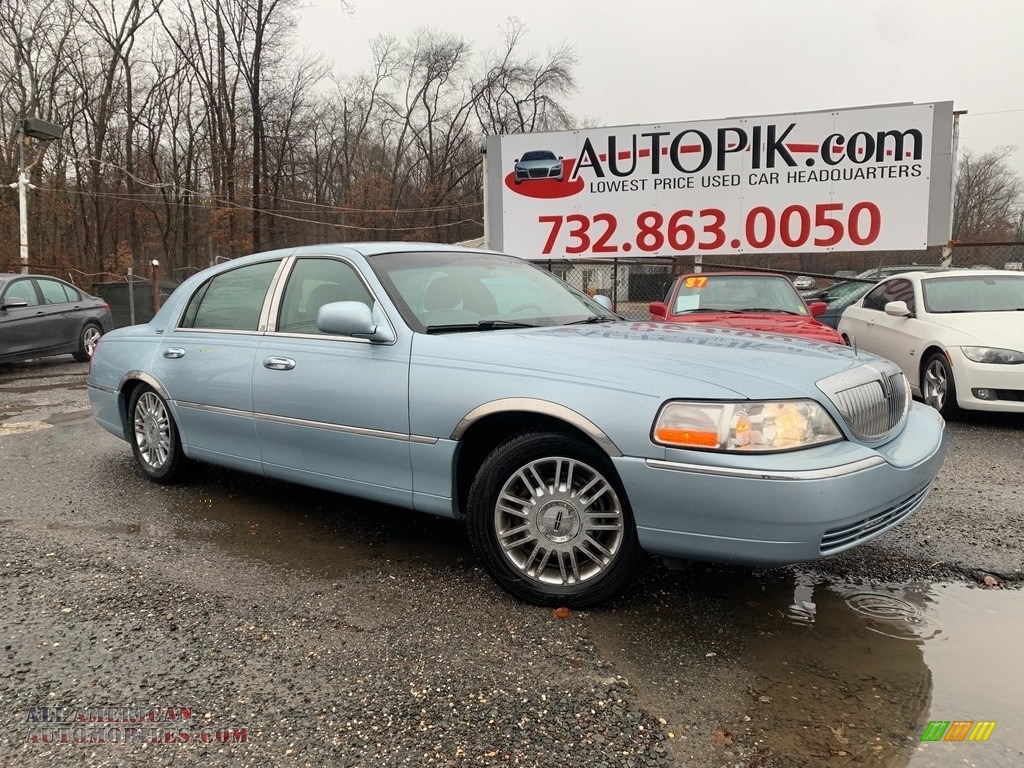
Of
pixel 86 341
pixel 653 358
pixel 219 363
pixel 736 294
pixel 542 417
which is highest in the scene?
pixel 736 294

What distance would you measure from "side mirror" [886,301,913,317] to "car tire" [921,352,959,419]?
632mm

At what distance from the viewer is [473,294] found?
12.1 feet

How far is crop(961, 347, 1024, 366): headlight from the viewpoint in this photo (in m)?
6.05

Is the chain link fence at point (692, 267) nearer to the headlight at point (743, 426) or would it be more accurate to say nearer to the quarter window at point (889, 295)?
the quarter window at point (889, 295)

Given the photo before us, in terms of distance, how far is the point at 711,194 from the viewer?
11.9 metres

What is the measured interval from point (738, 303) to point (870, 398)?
4.97 meters

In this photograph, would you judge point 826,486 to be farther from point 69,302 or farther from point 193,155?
point 193,155

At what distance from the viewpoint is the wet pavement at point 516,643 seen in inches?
80.4

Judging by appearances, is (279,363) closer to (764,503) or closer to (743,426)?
(743,426)

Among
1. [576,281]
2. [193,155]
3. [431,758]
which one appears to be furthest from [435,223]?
[431,758]

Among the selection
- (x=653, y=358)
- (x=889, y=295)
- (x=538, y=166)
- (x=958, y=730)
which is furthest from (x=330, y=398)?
(x=538, y=166)

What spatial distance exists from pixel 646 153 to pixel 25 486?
10.2 meters

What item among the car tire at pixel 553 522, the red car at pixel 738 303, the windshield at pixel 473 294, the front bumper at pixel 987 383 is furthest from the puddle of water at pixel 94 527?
the front bumper at pixel 987 383

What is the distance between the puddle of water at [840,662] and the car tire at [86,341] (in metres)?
11.6
